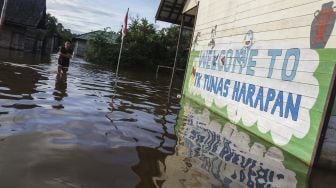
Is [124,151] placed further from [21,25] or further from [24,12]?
[24,12]

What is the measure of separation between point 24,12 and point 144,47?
1183 centimetres

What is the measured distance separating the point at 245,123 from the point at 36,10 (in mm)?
33580

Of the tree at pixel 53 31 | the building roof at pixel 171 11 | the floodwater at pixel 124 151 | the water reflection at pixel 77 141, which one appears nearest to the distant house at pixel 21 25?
the tree at pixel 53 31

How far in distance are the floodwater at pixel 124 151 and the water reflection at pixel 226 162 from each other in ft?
0.04

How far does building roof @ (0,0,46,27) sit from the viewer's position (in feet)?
113

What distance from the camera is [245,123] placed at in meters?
8.19

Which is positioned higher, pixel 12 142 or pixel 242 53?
pixel 242 53

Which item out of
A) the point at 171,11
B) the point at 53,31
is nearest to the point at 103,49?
the point at 171,11

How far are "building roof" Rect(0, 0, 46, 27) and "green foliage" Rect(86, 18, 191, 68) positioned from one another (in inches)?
239

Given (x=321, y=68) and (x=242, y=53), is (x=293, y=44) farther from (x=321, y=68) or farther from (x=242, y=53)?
(x=242, y=53)

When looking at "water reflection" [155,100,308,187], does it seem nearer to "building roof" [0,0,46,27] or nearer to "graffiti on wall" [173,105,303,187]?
"graffiti on wall" [173,105,303,187]

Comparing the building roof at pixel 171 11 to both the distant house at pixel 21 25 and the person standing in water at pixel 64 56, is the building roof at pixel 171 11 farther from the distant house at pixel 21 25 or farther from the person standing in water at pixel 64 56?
the distant house at pixel 21 25

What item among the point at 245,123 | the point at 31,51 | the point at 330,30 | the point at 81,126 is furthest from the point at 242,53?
the point at 31,51

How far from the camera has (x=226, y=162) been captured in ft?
16.9
